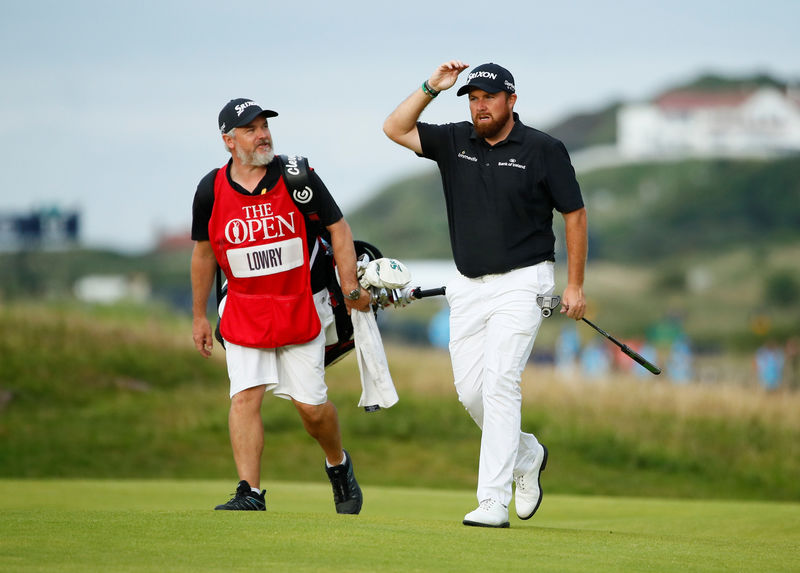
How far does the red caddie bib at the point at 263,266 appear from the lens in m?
7.33

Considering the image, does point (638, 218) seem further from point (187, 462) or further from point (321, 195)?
point (321, 195)

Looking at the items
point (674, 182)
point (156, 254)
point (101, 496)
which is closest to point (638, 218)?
point (674, 182)

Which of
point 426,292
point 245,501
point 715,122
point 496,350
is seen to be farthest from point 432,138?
point 715,122

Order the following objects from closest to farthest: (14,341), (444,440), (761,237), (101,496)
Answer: (101,496) < (444,440) < (14,341) < (761,237)

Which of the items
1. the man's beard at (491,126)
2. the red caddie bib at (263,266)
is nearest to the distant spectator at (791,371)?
the man's beard at (491,126)

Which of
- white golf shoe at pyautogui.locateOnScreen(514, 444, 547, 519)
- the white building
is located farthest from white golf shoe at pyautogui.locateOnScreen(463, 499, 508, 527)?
the white building

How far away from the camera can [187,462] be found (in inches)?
652

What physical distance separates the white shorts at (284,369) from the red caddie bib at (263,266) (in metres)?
0.10

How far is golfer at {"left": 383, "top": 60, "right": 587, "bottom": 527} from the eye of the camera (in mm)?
7078

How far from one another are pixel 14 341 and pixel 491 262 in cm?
1508

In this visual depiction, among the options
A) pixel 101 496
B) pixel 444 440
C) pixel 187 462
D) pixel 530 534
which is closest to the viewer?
pixel 530 534

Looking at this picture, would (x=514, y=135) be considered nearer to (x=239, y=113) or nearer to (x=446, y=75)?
(x=446, y=75)

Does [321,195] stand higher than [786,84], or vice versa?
[786,84]

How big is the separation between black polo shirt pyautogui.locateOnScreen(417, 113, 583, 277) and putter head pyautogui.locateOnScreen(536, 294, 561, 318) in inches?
8.7
